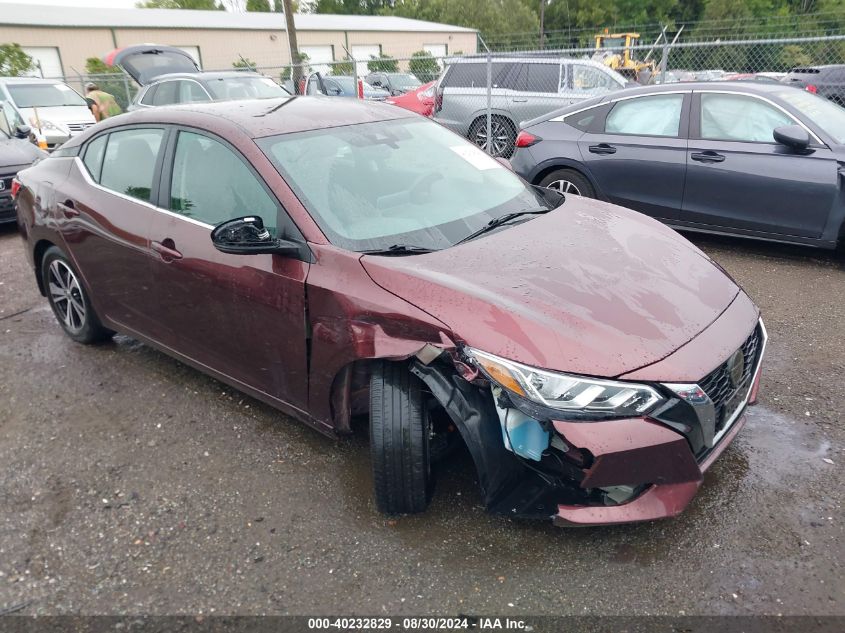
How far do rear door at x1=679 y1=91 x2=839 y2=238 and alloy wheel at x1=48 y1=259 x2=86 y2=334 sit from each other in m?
5.08

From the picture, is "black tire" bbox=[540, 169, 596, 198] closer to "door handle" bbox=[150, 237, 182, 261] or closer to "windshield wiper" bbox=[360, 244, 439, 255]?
"windshield wiper" bbox=[360, 244, 439, 255]

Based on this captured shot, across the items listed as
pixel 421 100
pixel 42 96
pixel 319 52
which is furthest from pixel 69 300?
pixel 319 52

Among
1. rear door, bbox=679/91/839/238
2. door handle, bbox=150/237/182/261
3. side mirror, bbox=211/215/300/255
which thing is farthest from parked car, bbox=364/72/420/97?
side mirror, bbox=211/215/300/255

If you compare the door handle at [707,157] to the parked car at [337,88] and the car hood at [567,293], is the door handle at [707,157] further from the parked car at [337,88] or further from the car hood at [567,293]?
the parked car at [337,88]

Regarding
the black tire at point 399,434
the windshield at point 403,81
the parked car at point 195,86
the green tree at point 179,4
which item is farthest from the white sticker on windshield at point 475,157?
the green tree at point 179,4

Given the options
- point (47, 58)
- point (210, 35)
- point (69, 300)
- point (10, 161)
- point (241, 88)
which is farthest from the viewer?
point (210, 35)

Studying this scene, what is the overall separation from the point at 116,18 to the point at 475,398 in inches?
1444

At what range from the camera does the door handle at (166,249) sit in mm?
Answer: 3397

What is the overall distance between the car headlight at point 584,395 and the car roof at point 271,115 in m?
1.84

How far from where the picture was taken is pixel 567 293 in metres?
2.59

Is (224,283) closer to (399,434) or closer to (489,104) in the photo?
(399,434)

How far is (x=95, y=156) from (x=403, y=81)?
1619cm

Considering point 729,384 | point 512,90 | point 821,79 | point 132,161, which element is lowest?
point 821,79

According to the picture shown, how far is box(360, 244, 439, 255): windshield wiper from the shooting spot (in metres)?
2.81
